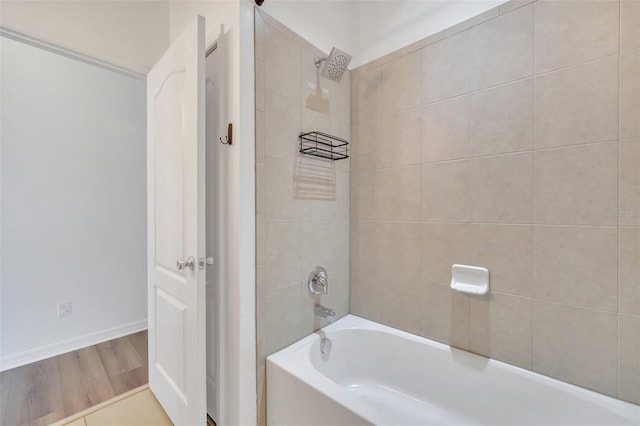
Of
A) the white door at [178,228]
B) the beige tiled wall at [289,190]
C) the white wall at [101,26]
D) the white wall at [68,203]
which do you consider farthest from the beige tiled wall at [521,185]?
the white wall at [68,203]

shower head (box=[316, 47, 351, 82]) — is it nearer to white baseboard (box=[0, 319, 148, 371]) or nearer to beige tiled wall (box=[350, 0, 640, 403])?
beige tiled wall (box=[350, 0, 640, 403])

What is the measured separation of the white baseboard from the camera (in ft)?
6.77

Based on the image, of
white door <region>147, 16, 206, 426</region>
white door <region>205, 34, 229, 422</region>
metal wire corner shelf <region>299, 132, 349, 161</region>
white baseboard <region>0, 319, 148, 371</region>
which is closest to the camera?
white door <region>147, 16, 206, 426</region>

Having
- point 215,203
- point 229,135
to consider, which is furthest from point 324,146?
point 215,203

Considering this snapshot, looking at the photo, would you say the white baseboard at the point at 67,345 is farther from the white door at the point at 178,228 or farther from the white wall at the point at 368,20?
the white wall at the point at 368,20

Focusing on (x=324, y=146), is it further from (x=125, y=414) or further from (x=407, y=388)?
(x=125, y=414)

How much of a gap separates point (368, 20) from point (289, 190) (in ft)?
4.24

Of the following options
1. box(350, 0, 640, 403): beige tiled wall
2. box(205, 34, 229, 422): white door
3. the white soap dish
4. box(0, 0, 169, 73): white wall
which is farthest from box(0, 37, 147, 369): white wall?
the white soap dish

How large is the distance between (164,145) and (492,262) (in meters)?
1.82

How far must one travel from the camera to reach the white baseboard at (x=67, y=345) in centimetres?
206

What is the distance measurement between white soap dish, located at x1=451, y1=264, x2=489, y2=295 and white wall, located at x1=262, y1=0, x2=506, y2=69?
128 centimetres

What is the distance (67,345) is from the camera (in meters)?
2.31

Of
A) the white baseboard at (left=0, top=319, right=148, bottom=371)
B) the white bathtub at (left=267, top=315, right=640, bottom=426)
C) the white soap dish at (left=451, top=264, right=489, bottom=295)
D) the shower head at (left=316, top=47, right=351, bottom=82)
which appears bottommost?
the white baseboard at (left=0, top=319, right=148, bottom=371)

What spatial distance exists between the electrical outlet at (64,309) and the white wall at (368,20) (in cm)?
273
